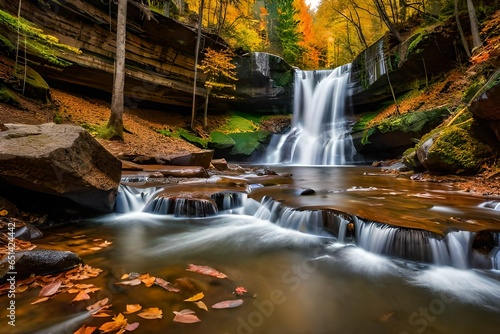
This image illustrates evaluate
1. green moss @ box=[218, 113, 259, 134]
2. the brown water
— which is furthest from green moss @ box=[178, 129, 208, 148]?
the brown water

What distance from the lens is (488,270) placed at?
3.16m

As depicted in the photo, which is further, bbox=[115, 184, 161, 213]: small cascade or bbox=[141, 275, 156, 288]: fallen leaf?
bbox=[115, 184, 161, 213]: small cascade

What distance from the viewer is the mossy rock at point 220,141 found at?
17500mm

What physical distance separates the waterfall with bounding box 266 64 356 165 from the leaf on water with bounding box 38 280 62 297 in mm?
16166

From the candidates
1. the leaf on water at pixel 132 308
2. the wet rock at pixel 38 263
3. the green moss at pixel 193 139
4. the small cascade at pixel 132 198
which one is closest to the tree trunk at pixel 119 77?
the small cascade at pixel 132 198

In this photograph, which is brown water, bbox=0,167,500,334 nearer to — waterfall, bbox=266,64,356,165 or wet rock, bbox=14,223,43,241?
wet rock, bbox=14,223,43,241

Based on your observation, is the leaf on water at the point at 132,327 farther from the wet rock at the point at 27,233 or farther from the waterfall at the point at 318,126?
the waterfall at the point at 318,126

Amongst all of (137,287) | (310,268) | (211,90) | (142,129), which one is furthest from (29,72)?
(310,268)

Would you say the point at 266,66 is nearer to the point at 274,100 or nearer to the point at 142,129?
the point at 274,100

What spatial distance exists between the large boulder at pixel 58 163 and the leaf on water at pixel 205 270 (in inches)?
97.1

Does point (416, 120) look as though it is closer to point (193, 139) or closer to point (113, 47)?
point (193, 139)

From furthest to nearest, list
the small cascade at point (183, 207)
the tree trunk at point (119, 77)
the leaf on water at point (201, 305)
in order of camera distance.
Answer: the tree trunk at point (119, 77) < the small cascade at point (183, 207) < the leaf on water at point (201, 305)

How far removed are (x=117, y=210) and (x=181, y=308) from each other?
4257 mm

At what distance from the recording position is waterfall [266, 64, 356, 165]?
17406 mm
